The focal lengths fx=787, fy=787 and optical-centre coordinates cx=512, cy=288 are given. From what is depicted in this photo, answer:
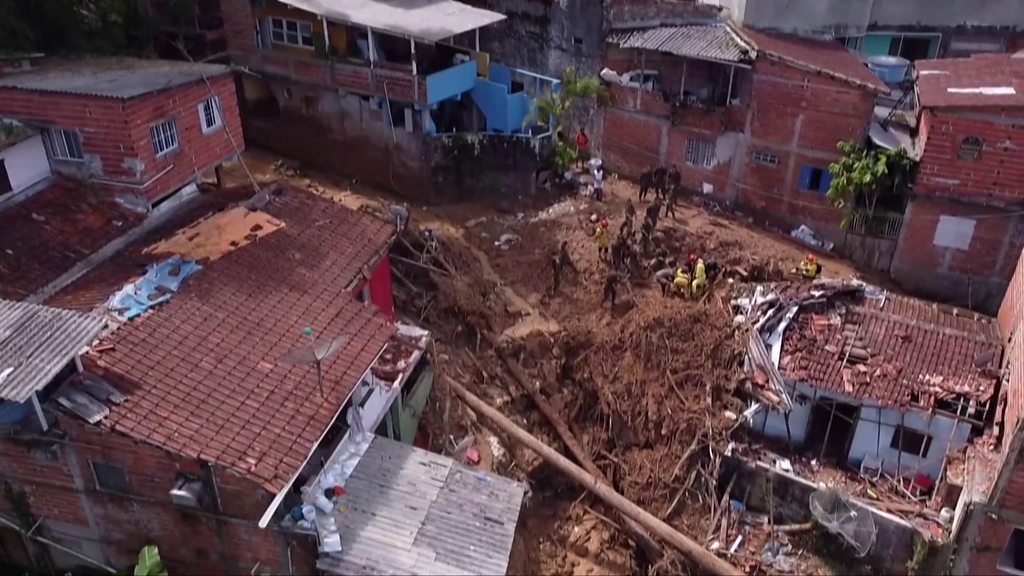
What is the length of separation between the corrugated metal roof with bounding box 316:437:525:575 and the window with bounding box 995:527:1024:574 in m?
10.7

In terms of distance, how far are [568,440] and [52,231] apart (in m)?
14.0

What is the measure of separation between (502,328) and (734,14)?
17.2 m

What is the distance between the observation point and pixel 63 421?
13.7m

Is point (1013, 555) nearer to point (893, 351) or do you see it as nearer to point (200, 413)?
point (893, 351)

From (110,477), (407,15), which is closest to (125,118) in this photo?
(110,477)

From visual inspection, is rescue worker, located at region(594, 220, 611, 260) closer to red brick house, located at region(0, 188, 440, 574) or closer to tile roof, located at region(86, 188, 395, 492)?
tile roof, located at region(86, 188, 395, 492)

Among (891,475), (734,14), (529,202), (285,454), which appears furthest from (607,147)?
(285,454)

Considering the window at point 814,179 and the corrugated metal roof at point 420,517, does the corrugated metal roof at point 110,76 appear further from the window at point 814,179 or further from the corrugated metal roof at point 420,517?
the window at point 814,179

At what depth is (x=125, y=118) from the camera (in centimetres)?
1889

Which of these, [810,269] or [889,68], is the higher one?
[889,68]

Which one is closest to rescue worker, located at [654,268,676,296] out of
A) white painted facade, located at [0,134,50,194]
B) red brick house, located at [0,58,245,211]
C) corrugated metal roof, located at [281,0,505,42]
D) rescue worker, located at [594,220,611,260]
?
rescue worker, located at [594,220,611,260]

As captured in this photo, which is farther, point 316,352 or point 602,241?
point 602,241

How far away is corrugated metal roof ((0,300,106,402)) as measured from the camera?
1277 cm

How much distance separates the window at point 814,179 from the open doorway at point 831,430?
11.5 metres
